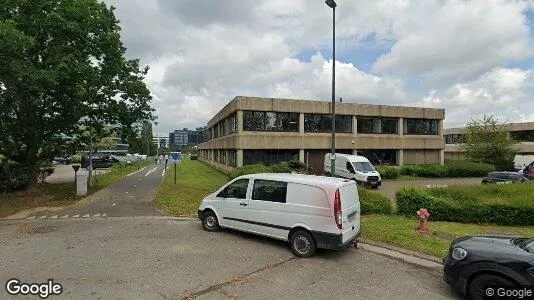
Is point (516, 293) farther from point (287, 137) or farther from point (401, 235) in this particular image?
point (287, 137)

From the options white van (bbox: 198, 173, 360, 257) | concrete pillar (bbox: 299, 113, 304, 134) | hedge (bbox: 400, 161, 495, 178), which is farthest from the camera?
hedge (bbox: 400, 161, 495, 178)

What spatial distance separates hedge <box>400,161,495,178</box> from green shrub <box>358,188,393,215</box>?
20324 millimetres

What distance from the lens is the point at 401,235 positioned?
9.73 meters

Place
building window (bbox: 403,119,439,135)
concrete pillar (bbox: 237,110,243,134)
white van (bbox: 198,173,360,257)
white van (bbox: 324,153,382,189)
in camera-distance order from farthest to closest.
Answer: building window (bbox: 403,119,439,135) → concrete pillar (bbox: 237,110,243,134) → white van (bbox: 324,153,382,189) → white van (bbox: 198,173,360,257)

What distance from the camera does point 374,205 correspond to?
13039 millimetres

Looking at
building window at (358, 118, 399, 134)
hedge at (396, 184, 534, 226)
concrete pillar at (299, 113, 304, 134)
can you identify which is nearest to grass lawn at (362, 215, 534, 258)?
hedge at (396, 184, 534, 226)

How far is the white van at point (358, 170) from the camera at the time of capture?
23.3m

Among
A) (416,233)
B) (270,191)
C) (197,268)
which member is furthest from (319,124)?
(197,268)

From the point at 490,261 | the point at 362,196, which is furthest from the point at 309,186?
the point at 362,196

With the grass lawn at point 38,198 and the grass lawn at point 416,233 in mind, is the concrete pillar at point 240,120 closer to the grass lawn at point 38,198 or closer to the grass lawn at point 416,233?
the grass lawn at point 38,198

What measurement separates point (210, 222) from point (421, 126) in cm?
3233

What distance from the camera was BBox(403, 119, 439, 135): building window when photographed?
117ft

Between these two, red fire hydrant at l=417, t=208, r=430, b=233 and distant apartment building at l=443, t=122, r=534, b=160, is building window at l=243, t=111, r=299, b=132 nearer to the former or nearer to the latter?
red fire hydrant at l=417, t=208, r=430, b=233

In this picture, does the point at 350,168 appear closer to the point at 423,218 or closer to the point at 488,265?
the point at 423,218
